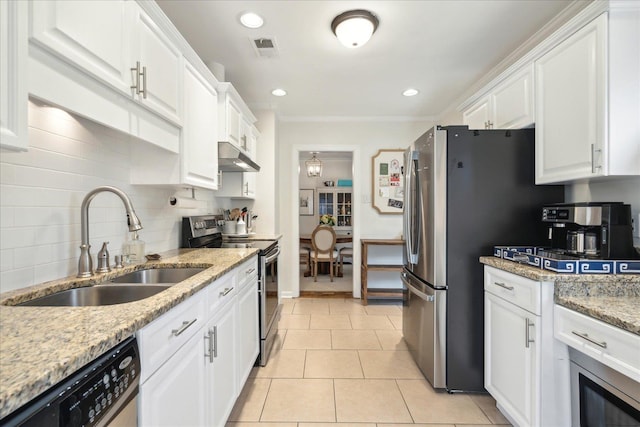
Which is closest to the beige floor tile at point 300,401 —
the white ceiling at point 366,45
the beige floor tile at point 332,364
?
the beige floor tile at point 332,364

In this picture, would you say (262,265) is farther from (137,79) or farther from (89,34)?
(89,34)

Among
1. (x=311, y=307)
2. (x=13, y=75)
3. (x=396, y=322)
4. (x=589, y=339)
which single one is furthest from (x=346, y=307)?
(x=13, y=75)

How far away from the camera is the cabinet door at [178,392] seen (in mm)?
902

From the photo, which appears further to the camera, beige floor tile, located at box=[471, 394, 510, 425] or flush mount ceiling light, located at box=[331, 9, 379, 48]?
flush mount ceiling light, located at box=[331, 9, 379, 48]

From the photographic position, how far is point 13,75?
0.75 meters

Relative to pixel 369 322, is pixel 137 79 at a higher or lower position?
higher

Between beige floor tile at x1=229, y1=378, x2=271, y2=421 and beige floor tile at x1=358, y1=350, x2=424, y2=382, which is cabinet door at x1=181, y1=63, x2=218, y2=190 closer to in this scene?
beige floor tile at x1=229, y1=378, x2=271, y2=421

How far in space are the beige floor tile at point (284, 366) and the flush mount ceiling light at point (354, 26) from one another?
2.42 metres

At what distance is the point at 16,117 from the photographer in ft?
2.51

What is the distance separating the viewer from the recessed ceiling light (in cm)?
204


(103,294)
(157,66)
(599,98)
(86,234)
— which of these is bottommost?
(103,294)

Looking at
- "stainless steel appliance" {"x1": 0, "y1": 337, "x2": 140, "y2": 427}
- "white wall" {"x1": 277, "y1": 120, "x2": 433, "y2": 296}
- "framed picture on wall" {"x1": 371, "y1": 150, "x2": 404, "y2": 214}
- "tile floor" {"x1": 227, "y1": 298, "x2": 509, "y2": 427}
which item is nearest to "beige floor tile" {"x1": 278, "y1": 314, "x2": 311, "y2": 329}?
"tile floor" {"x1": 227, "y1": 298, "x2": 509, "y2": 427}

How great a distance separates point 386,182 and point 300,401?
9.90ft

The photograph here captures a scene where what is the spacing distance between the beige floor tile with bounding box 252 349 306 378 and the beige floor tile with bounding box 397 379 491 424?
2.49 feet
